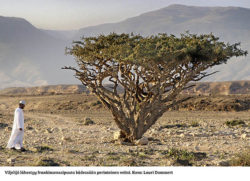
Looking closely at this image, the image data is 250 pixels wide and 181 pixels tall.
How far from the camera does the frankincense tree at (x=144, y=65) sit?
13.3m

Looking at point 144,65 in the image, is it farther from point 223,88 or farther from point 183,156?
point 223,88

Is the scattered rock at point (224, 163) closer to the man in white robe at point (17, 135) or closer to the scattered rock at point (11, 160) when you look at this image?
the scattered rock at point (11, 160)

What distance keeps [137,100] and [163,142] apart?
198 cm

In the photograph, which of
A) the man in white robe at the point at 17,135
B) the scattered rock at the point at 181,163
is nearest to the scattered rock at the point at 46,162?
the man in white robe at the point at 17,135

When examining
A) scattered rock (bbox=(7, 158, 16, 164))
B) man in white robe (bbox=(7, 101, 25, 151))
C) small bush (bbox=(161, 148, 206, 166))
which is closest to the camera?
small bush (bbox=(161, 148, 206, 166))

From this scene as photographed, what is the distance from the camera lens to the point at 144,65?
13.4m

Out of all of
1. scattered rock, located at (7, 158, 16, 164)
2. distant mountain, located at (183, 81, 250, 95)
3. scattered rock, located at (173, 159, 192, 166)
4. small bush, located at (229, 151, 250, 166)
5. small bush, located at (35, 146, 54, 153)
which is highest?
scattered rock, located at (7, 158, 16, 164)

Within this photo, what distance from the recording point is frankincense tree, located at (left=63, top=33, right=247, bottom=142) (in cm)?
1334

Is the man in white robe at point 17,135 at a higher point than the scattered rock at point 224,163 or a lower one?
higher

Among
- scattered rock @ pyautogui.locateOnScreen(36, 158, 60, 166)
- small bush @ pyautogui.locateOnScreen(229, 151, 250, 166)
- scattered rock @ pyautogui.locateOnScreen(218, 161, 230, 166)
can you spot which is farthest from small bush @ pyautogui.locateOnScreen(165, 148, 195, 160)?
scattered rock @ pyautogui.locateOnScreen(36, 158, 60, 166)

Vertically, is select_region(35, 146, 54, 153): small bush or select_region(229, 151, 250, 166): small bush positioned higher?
select_region(229, 151, 250, 166): small bush

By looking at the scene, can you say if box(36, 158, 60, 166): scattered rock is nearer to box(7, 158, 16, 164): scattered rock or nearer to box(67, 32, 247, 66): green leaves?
box(7, 158, 16, 164): scattered rock
